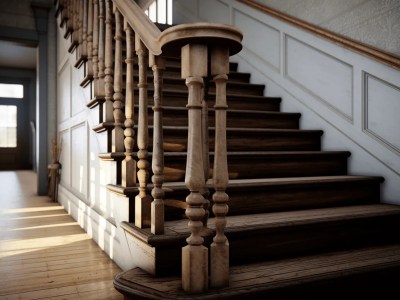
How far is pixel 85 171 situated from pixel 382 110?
2.16 metres

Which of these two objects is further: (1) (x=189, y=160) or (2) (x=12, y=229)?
(2) (x=12, y=229)

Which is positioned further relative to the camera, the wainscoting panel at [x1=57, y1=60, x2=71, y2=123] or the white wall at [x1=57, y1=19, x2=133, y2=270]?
the wainscoting panel at [x1=57, y1=60, x2=71, y2=123]

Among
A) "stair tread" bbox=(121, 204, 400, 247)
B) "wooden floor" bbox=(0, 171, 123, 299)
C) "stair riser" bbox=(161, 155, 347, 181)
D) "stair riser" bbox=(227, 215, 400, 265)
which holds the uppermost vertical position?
"stair riser" bbox=(161, 155, 347, 181)

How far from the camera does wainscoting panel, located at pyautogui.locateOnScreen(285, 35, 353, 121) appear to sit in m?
2.40

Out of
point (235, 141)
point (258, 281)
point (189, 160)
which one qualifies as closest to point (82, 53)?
point (235, 141)

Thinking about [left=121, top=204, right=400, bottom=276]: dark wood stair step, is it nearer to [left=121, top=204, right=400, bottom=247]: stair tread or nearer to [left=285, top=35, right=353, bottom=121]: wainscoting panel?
[left=121, top=204, right=400, bottom=247]: stair tread

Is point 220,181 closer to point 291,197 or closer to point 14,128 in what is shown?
point 291,197

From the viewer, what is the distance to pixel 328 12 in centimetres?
257

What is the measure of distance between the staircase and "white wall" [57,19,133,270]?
16 cm

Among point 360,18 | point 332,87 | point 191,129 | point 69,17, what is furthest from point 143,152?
point 69,17

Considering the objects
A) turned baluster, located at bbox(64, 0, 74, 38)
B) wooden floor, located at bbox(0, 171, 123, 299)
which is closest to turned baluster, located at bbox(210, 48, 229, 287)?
wooden floor, located at bbox(0, 171, 123, 299)

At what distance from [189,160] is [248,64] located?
2.48 meters

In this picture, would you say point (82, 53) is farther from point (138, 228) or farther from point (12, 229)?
point (138, 228)

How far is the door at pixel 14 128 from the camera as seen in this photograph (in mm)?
12031
